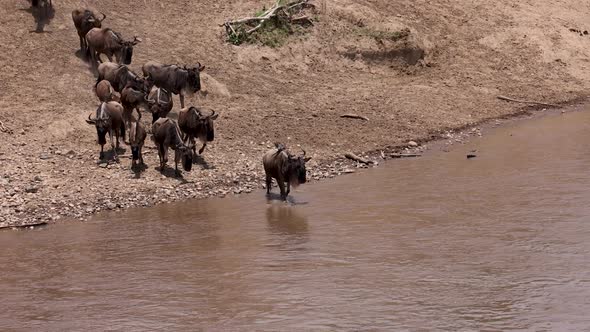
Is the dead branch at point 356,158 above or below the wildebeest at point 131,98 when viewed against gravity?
below

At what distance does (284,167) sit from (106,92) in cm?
475

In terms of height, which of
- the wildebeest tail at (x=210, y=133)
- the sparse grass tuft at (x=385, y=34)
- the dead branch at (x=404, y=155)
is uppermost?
the sparse grass tuft at (x=385, y=34)

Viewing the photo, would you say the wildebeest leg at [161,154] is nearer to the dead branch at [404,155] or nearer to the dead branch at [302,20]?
the dead branch at [404,155]

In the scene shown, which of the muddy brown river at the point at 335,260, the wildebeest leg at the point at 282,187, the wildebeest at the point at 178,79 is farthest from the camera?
the wildebeest at the point at 178,79

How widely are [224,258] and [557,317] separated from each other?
4.53 metres

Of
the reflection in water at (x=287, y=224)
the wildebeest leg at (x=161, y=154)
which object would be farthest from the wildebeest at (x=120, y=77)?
the reflection in water at (x=287, y=224)

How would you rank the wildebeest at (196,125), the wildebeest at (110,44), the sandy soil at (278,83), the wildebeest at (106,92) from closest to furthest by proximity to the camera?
the sandy soil at (278,83)
the wildebeest at (196,125)
the wildebeest at (106,92)
the wildebeest at (110,44)

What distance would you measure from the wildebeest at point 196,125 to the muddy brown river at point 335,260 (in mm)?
1727

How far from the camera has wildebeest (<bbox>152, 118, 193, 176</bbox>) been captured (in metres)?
16.4

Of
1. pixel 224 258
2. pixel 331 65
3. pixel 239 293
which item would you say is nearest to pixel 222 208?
pixel 224 258

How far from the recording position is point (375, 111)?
20750 mm

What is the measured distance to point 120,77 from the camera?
60.4 feet

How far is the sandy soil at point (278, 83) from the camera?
649 inches

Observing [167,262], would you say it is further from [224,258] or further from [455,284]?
[455,284]
